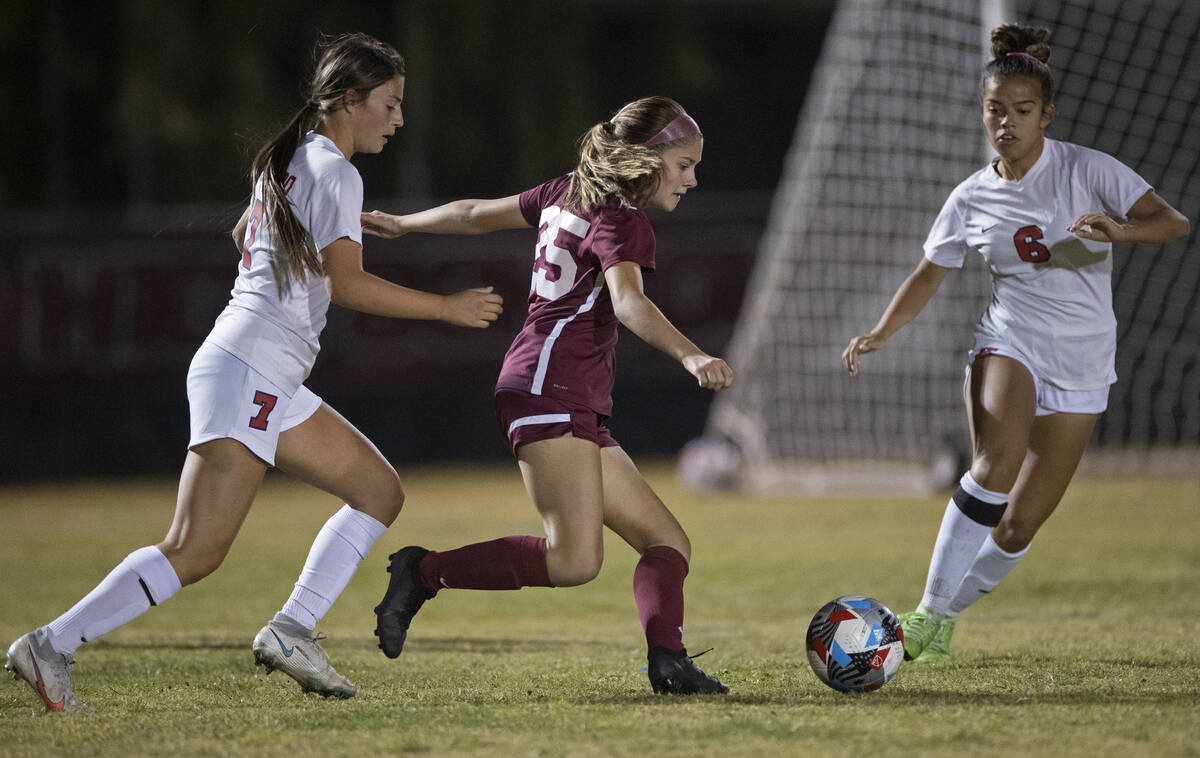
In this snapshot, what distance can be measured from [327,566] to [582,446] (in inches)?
35.5

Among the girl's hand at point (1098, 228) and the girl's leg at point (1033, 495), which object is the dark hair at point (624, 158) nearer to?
the girl's hand at point (1098, 228)

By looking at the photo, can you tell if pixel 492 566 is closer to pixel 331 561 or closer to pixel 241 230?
pixel 331 561

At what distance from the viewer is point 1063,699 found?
383cm

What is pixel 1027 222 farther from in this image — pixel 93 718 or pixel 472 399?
pixel 472 399

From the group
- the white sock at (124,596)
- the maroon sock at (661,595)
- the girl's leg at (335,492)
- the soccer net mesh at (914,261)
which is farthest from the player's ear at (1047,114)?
the soccer net mesh at (914,261)

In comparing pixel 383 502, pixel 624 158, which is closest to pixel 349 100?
pixel 624 158

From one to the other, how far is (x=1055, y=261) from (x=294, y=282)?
258 centimetres

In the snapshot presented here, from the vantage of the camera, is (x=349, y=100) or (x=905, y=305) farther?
(x=905, y=305)

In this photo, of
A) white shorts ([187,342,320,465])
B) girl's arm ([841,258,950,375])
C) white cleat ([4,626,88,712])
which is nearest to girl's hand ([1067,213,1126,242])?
girl's arm ([841,258,950,375])

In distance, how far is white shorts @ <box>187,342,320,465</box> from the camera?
3.88 metres

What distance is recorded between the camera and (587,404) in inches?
158

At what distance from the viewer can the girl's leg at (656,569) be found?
4027mm

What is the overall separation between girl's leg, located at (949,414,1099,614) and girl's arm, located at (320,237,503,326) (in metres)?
2.06

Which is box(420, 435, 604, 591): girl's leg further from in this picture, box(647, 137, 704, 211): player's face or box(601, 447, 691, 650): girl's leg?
box(647, 137, 704, 211): player's face
